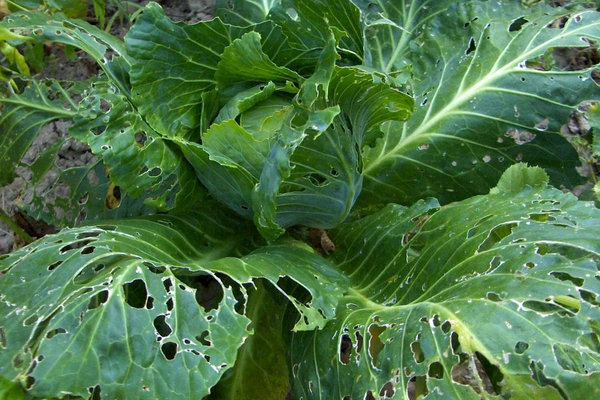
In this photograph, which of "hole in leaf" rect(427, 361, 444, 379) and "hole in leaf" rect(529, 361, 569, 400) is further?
"hole in leaf" rect(427, 361, 444, 379)

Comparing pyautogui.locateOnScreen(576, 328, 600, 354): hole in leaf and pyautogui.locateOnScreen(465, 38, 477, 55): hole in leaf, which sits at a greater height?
pyautogui.locateOnScreen(465, 38, 477, 55): hole in leaf

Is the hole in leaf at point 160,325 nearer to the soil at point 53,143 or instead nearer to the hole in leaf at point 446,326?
the hole in leaf at point 446,326

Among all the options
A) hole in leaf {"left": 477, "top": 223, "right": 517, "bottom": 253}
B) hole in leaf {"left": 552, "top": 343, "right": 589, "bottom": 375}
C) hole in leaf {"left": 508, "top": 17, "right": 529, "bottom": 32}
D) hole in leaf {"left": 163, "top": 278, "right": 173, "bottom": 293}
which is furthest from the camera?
hole in leaf {"left": 508, "top": 17, "right": 529, "bottom": 32}

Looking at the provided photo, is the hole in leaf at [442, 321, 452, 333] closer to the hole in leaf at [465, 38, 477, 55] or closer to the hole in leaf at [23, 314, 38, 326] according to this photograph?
the hole in leaf at [23, 314, 38, 326]

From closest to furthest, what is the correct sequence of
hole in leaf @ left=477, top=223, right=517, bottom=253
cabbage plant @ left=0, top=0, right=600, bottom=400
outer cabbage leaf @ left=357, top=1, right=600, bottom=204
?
cabbage plant @ left=0, top=0, right=600, bottom=400 < hole in leaf @ left=477, top=223, right=517, bottom=253 < outer cabbage leaf @ left=357, top=1, right=600, bottom=204

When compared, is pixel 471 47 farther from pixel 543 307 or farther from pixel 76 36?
pixel 76 36

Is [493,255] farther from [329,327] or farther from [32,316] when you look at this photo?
[32,316]

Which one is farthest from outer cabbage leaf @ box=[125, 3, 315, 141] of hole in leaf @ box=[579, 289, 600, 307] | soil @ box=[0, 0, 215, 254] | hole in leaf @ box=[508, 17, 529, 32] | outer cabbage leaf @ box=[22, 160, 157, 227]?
hole in leaf @ box=[579, 289, 600, 307]

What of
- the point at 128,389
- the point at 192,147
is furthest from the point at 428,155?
the point at 128,389
